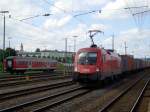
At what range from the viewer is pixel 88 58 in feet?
85.0

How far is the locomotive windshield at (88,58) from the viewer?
2570 cm

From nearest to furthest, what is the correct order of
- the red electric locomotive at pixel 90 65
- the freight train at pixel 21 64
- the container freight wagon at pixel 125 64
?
the red electric locomotive at pixel 90 65 → the container freight wagon at pixel 125 64 → the freight train at pixel 21 64

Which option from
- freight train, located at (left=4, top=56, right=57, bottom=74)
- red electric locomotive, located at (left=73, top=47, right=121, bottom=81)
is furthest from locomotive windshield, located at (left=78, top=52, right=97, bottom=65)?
freight train, located at (left=4, top=56, right=57, bottom=74)

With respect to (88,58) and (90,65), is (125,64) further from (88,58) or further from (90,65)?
(90,65)

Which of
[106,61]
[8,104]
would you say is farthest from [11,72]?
[8,104]

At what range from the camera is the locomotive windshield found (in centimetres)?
2570

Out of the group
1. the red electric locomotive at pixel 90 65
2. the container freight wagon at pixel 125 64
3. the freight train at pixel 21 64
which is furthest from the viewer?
the freight train at pixel 21 64

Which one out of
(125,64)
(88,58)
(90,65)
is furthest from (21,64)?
(90,65)

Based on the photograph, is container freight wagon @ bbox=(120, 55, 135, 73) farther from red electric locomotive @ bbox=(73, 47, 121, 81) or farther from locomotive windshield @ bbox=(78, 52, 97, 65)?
locomotive windshield @ bbox=(78, 52, 97, 65)

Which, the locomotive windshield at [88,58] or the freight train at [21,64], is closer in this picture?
the locomotive windshield at [88,58]

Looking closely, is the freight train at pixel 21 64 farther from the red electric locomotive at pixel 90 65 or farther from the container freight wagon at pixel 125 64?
the red electric locomotive at pixel 90 65

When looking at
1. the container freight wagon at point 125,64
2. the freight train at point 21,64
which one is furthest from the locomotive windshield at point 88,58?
the freight train at point 21,64

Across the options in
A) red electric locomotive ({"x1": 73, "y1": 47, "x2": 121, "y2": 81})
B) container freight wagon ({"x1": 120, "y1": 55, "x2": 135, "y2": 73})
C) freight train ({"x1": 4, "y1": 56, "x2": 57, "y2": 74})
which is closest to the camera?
red electric locomotive ({"x1": 73, "y1": 47, "x2": 121, "y2": 81})

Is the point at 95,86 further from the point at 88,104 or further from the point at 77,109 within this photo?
the point at 77,109
